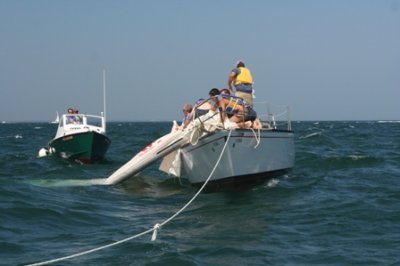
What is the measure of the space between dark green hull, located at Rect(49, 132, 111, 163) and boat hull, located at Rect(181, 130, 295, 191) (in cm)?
820

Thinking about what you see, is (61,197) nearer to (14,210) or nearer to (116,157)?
(14,210)

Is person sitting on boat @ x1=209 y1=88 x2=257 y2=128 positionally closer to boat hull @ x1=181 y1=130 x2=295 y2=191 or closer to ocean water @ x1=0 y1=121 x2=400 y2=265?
boat hull @ x1=181 y1=130 x2=295 y2=191

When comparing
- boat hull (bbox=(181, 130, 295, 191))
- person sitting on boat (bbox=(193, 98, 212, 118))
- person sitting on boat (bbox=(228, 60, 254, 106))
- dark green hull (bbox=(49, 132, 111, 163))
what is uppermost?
person sitting on boat (bbox=(228, 60, 254, 106))

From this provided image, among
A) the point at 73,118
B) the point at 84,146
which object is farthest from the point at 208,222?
the point at 73,118

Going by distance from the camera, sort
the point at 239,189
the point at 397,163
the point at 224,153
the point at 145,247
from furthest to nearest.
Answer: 1. the point at 397,163
2. the point at 239,189
3. the point at 224,153
4. the point at 145,247

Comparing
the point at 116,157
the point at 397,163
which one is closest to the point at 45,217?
the point at 397,163

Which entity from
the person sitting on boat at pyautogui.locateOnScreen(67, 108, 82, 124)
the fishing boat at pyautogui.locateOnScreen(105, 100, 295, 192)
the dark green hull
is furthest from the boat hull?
the person sitting on boat at pyautogui.locateOnScreen(67, 108, 82, 124)

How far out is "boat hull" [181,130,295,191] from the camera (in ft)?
36.7

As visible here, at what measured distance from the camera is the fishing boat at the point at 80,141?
20.5 meters

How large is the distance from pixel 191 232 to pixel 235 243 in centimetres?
94

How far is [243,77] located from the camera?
1285 cm

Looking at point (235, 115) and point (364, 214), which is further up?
point (235, 115)

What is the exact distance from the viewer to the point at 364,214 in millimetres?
9453

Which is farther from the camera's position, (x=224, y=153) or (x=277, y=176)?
(x=277, y=176)
